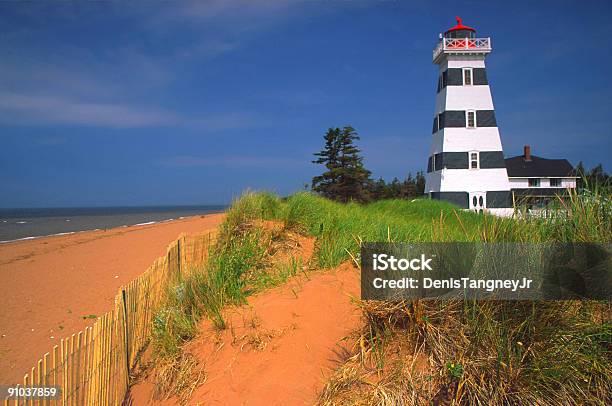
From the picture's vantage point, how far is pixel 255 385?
445cm

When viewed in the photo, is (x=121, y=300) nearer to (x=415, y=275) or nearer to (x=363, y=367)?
(x=363, y=367)

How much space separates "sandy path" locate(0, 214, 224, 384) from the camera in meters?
7.04

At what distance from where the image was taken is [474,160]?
27828 mm

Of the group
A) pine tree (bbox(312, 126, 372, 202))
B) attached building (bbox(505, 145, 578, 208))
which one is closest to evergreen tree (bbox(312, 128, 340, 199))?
pine tree (bbox(312, 126, 372, 202))

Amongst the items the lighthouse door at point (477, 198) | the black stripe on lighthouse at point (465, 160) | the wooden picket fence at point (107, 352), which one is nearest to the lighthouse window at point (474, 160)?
the black stripe on lighthouse at point (465, 160)

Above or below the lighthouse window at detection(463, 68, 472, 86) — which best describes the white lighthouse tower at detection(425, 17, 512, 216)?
below

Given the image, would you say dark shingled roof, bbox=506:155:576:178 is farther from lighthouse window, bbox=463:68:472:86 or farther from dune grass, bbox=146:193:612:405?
dune grass, bbox=146:193:612:405

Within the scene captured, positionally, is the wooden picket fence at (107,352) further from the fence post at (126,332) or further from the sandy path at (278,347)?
the sandy path at (278,347)

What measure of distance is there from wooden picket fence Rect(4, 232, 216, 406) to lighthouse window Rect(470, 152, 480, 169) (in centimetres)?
2434

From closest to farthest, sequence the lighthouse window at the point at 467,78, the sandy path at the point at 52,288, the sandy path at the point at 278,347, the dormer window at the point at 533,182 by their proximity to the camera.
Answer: the sandy path at the point at 278,347
the sandy path at the point at 52,288
the lighthouse window at the point at 467,78
the dormer window at the point at 533,182

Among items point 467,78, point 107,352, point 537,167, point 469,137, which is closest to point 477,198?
point 469,137

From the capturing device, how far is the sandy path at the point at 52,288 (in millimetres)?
7035

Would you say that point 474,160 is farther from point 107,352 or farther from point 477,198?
point 107,352

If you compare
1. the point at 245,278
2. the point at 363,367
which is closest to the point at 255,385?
the point at 363,367
